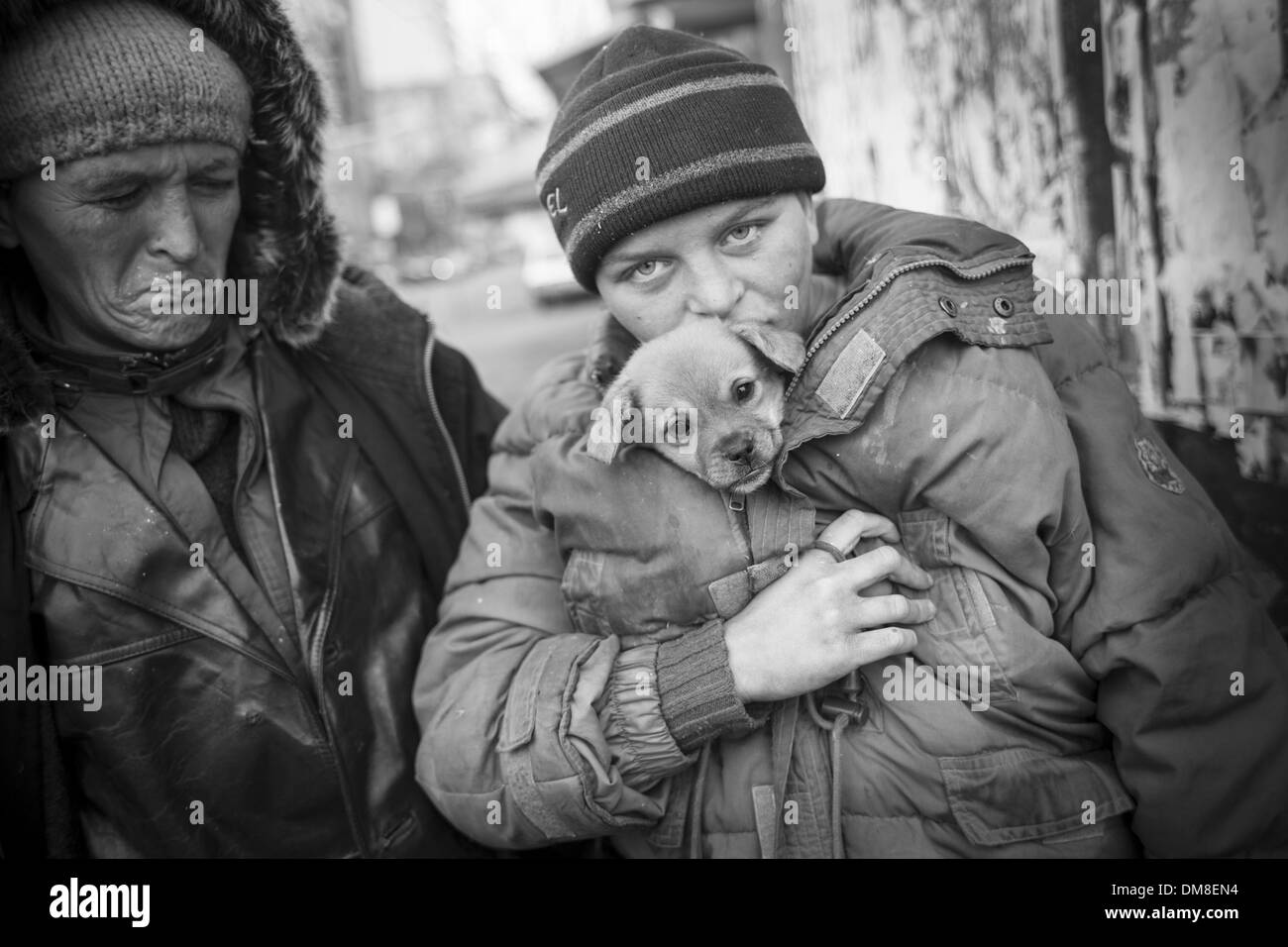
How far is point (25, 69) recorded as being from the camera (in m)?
2.04

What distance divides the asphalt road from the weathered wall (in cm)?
223

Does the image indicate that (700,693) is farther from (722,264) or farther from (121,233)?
(121,233)

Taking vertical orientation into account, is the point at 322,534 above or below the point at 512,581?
above

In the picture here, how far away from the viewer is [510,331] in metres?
6.72

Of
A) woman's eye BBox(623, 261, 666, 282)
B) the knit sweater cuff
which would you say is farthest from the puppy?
the knit sweater cuff

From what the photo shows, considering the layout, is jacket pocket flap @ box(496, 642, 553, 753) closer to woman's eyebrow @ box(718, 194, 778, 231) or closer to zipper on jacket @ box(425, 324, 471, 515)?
zipper on jacket @ box(425, 324, 471, 515)

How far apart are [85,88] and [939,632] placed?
7.29 ft

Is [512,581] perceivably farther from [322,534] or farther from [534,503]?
[322,534]

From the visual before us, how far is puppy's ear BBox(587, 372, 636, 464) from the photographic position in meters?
1.98

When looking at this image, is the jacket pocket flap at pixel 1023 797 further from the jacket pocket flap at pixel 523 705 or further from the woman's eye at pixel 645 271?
the woman's eye at pixel 645 271
